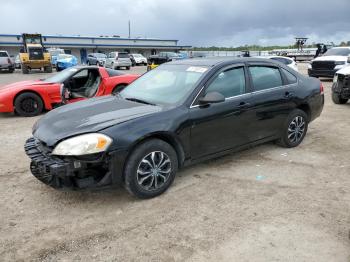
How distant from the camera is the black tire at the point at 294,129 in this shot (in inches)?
215

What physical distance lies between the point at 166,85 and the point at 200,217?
1.94 meters

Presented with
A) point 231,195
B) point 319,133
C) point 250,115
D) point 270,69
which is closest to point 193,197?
point 231,195

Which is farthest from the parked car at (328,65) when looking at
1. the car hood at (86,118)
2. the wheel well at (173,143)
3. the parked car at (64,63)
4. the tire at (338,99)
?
the parked car at (64,63)

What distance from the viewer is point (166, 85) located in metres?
4.67

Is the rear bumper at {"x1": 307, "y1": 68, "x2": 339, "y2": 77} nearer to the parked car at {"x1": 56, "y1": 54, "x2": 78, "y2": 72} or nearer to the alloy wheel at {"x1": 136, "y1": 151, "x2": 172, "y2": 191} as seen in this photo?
the alloy wheel at {"x1": 136, "y1": 151, "x2": 172, "y2": 191}

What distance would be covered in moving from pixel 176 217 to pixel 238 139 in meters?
1.67

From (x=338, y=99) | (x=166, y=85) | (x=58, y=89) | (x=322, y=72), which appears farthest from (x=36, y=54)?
(x=166, y=85)

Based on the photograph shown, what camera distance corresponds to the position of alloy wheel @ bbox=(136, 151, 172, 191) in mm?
3766

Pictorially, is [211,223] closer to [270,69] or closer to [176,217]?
[176,217]

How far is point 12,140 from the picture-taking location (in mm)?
6508

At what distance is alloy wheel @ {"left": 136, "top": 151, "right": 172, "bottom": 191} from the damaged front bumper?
10.1 inches

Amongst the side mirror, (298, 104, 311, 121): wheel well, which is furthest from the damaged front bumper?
(298, 104, 311, 121): wheel well

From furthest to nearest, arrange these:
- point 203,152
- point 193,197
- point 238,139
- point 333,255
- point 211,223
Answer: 1. point 238,139
2. point 203,152
3. point 193,197
4. point 211,223
5. point 333,255

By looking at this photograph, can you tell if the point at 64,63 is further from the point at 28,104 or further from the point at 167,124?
the point at 167,124
